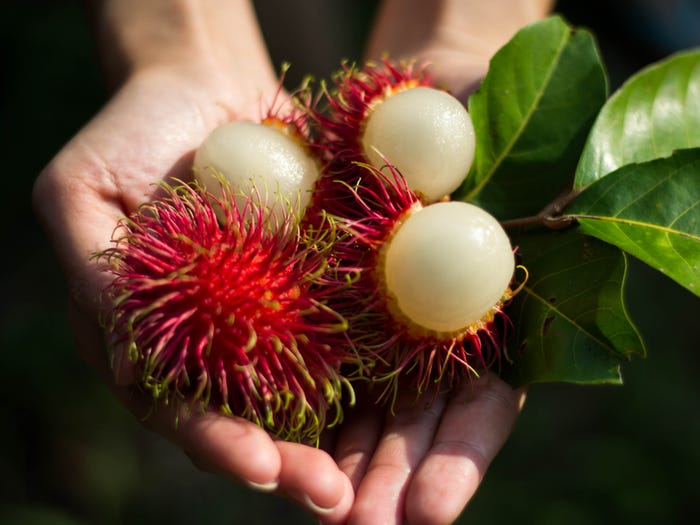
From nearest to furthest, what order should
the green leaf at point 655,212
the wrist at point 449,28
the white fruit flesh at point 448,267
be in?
the white fruit flesh at point 448,267 < the green leaf at point 655,212 < the wrist at point 449,28

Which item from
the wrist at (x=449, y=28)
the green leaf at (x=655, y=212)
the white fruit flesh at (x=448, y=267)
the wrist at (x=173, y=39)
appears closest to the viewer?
the white fruit flesh at (x=448, y=267)

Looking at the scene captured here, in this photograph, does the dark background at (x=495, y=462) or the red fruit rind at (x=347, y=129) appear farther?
the dark background at (x=495, y=462)

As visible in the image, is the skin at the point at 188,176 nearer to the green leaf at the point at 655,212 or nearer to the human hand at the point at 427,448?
the human hand at the point at 427,448

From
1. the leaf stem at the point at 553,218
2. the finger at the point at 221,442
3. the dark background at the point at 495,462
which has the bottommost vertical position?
the dark background at the point at 495,462

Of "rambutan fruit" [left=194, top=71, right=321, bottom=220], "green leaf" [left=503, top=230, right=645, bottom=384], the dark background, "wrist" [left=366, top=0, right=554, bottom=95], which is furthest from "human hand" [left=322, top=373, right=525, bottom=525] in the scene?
the dark background

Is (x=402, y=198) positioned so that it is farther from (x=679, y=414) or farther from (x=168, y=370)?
(x=679, y=414)

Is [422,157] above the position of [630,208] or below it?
above

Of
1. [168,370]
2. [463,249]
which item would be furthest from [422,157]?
[168,370]

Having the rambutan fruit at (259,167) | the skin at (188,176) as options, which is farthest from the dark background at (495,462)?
the rambutan fruit at (259,167)
